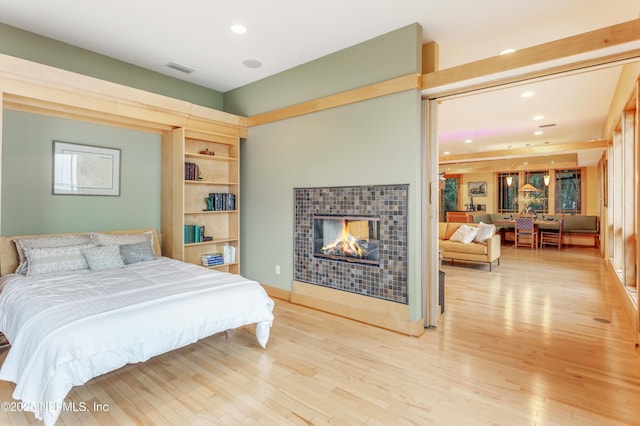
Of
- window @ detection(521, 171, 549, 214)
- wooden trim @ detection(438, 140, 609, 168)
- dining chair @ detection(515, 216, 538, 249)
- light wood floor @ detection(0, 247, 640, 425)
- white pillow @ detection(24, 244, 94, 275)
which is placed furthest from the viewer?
window @ detection(521, 171, 549, 214)

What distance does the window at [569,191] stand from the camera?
10.7 meters

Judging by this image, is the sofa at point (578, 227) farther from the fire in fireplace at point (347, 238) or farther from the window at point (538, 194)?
the fire in fireplace at point (347, 238)

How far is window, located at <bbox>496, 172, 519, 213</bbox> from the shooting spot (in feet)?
39.0

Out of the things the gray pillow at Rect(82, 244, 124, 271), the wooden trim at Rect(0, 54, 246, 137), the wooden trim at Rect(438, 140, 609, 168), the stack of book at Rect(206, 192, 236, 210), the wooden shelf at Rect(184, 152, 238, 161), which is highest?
the wooden trim at Rect(438, 140, 609, 168)

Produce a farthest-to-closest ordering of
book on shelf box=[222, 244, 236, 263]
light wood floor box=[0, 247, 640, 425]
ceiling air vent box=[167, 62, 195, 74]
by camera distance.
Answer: book on shelf box=[222, 244, 236, 263], ceiling air vent box=[167, 62, 195, 74], light wood floor box=[0, 247, 640, 425]

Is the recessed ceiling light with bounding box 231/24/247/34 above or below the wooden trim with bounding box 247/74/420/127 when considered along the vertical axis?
above

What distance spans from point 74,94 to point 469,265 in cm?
710

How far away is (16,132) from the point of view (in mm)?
3395

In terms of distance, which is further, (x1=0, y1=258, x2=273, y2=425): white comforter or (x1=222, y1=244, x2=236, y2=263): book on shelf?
(x1=222, y1=244, x2=236, y2=263): book on shelf

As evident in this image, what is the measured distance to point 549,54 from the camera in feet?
8.75

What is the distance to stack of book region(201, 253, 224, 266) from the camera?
15.1ft

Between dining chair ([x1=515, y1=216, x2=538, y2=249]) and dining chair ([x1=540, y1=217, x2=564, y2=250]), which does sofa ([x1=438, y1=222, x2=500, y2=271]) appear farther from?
dining chair ([x1=540, y1=217, x2=564, y2=250])

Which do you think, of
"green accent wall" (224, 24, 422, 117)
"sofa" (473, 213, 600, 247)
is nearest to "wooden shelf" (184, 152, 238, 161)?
"green accent wall" (224, 24, 422, 117)

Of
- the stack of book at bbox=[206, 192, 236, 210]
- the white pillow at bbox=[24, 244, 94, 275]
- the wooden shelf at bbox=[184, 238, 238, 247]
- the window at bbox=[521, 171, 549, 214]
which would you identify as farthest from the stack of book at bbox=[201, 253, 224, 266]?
the window at bbox=[521, 171, 549, 214]
